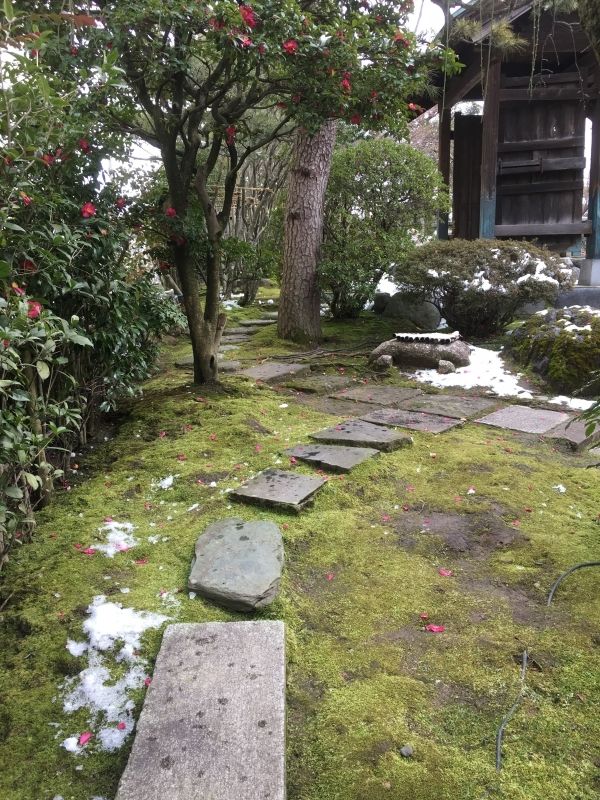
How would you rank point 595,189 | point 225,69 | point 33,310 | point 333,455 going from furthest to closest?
point 595,189
point 225,69
point 333,455
point 33,310

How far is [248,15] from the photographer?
3.12 metres

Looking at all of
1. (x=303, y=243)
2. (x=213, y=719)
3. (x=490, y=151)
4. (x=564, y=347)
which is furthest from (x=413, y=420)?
(x=490, y=151)

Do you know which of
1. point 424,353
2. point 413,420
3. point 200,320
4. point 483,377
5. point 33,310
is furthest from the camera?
point 424,353

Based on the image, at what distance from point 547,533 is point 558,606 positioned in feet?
1.88

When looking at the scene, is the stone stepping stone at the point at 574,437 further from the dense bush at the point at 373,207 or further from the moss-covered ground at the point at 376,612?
the dense bush at the point at 373,207

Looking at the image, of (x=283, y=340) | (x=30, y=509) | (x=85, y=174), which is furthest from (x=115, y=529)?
(x=283, y=340)

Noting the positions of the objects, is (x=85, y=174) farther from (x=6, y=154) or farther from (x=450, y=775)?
(x=450, y=775)

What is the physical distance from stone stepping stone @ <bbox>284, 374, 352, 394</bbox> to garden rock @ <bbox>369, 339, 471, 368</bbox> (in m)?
0.65

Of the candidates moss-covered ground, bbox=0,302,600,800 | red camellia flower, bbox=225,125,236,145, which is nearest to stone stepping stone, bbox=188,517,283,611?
moss-covered ground, bbox=0,302,600,800

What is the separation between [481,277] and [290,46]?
4051mm

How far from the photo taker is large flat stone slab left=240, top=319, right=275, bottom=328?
30.0 feet

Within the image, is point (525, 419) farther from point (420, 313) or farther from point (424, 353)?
point (420, 313)

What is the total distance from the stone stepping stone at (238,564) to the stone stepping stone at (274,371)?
3.28 m

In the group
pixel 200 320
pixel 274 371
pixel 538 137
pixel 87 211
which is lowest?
pixel 274 371
